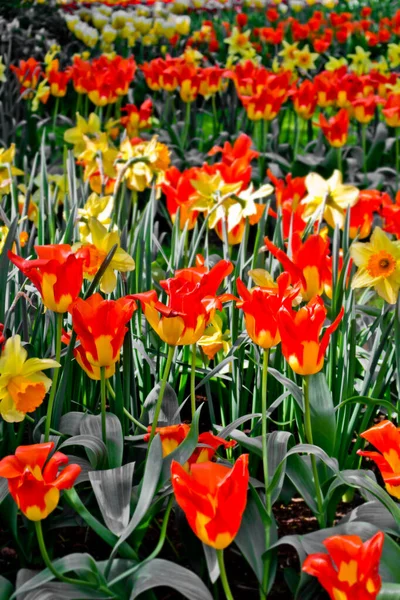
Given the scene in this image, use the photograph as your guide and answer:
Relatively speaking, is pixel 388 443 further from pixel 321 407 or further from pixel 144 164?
pixel 144 164

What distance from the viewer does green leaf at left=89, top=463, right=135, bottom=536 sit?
4.44 feet

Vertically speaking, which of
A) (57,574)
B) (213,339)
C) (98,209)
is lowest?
(57,574)

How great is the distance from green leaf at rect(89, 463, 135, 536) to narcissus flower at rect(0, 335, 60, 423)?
6.7 inches

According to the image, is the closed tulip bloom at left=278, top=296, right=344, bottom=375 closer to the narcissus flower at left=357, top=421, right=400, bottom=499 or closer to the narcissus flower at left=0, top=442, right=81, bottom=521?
the narcissus flower at left=357, top=421, right=400, bottom=499

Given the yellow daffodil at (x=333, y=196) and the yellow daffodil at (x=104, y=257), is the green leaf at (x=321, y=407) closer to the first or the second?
the yellow daffodil at (x=104, y=257)

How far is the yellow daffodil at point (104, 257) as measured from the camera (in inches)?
62.8

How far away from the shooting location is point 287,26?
8781 mm

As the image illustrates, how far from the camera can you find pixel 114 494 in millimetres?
1404

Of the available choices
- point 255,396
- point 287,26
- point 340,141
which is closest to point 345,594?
point 255,396

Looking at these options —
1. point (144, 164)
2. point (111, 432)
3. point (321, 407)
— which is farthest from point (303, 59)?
point (111, 432)

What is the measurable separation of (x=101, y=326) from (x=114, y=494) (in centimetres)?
29

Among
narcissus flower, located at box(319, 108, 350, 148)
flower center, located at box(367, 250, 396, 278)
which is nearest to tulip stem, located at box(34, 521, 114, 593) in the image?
flower center, located at box(367, 250, 396, 278)

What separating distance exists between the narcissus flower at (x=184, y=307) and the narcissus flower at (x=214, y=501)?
0.97 ft

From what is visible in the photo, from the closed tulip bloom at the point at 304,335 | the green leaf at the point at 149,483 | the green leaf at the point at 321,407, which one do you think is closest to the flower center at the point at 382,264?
the green leaf at the point at 321,407
